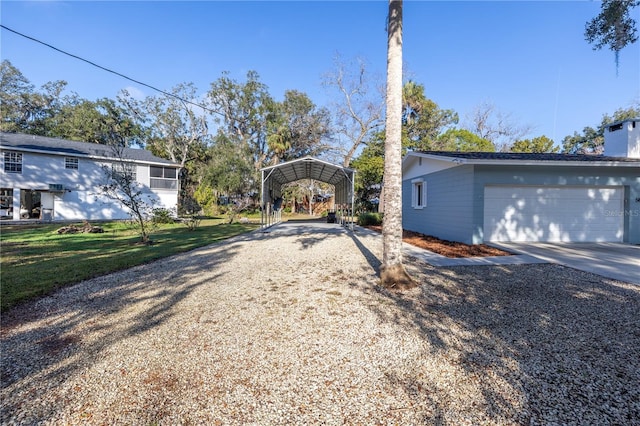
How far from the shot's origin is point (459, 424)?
1934 mm

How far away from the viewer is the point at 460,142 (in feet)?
91.2

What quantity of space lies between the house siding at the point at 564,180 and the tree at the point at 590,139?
96.9ft

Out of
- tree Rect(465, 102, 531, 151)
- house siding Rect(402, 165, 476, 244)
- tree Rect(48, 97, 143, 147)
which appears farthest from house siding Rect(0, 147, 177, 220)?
tree Rect(465, 102, 531, 151)

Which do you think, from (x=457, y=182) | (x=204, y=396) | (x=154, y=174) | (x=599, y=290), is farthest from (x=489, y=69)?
(x=154, y=174)

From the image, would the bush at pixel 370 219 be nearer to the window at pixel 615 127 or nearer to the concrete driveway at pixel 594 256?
the concrete driveway at pixel 594 256

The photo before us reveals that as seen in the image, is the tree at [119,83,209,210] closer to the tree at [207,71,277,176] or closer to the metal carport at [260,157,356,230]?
the tree at [207,71,277,176]

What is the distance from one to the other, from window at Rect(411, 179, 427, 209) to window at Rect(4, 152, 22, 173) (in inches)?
939

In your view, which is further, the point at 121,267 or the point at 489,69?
the point at 489,69

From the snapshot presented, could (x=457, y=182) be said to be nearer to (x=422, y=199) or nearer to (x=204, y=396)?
(x=422, y=199)

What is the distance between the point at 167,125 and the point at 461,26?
97.1ft

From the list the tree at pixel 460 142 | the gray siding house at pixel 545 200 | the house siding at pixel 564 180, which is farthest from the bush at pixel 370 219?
the tree at pixel 460 142

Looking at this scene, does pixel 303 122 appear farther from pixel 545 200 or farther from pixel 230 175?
pixel 545 200

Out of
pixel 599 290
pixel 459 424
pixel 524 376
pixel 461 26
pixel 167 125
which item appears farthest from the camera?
pixel 167 125

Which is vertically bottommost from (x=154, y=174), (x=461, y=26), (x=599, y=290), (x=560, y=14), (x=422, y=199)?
(x=599, y=290)
